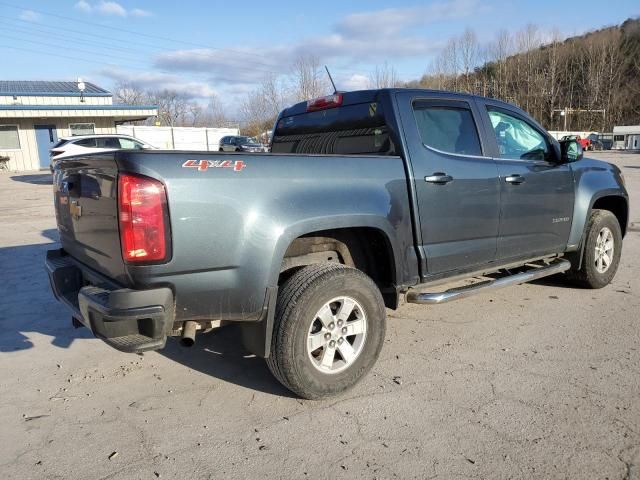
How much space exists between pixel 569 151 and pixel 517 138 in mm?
524

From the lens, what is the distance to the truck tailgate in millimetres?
2654

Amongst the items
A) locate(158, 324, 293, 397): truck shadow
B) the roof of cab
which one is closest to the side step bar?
locate(158, 324, 293, 397): truck shadow

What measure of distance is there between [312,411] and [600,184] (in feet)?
13.0

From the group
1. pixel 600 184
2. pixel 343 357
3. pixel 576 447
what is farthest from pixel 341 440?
pixel 600 184

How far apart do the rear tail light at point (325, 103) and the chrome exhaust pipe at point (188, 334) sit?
227 cm

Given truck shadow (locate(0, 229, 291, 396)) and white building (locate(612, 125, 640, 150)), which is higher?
white building (locate(612, 125, 640, 150))

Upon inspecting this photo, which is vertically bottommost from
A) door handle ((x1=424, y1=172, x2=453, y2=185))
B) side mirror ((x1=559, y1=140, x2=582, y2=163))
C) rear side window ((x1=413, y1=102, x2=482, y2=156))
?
door handle ((x1=424, y1=172, x2=453, y2=185))

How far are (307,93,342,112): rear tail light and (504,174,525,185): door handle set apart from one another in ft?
5.05

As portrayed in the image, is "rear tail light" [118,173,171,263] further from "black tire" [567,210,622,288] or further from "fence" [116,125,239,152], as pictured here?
"fence" [116,125,239,152]

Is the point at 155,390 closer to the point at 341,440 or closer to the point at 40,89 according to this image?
the point at 341,440

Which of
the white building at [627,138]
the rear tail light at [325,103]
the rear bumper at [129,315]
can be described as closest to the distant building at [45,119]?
the rear tail light at [325,103]

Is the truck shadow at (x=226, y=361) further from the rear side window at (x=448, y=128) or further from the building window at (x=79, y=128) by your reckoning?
the building window at (x=79, y=128)

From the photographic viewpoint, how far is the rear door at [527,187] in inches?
165

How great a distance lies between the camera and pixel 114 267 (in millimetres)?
2732
